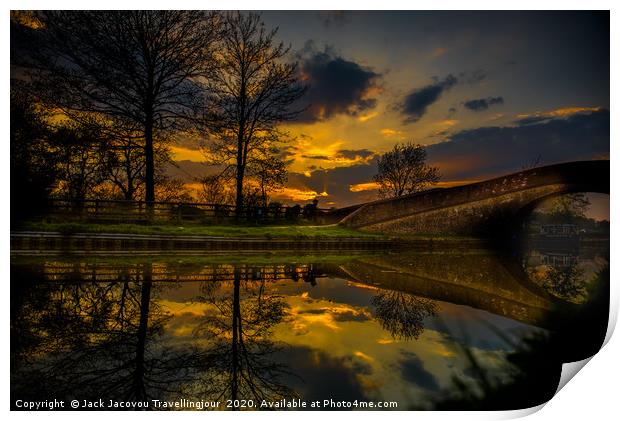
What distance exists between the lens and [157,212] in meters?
12.7

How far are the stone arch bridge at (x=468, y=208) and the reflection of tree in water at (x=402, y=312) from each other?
9933 millimetres

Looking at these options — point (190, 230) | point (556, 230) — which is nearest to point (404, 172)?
point (556, 230)

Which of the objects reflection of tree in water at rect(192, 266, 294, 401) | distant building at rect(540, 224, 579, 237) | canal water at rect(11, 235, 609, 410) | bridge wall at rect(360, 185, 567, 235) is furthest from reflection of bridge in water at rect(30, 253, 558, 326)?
distant building at rect(540, 224, 579, 237)

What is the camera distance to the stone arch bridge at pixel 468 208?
→ 13758 millimetres

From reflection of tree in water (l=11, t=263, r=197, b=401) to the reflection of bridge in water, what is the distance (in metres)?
1.62

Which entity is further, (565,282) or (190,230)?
(190,230)

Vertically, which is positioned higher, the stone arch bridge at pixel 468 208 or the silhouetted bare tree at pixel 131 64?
the silhouetted bare tree at pixel 131 64

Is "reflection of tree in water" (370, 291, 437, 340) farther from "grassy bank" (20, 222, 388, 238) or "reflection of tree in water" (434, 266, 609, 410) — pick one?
"grassy bank" (20, 222, 388, 238)

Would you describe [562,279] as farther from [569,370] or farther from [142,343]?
[142,343]

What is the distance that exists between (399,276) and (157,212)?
895 centimetres

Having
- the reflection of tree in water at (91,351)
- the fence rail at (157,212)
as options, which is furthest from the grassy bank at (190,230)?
the reflection of tree in water at (91,351)

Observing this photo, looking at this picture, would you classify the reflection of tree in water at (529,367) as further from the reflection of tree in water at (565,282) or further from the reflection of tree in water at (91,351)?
the reflection of tree in water at (565,282)
